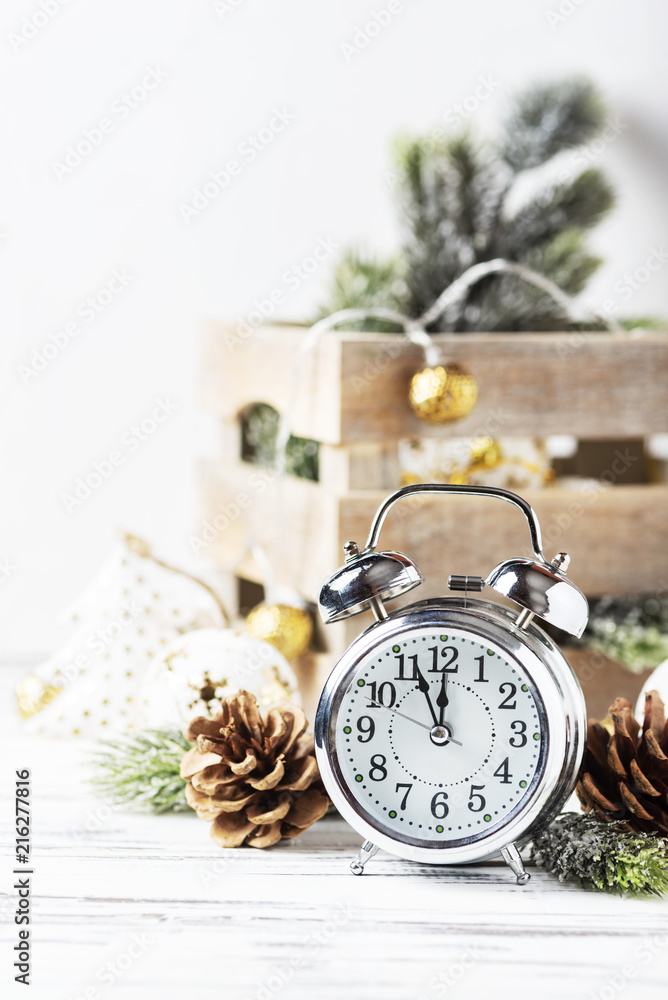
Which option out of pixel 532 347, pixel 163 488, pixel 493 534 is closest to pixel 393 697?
pixel 493 534

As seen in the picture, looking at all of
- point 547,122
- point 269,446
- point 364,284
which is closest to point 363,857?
point 269,446

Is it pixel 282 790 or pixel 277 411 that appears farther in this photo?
pixel 277 411

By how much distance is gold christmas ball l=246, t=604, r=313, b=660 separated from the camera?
3.78ft

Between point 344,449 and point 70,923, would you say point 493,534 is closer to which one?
point 344,449

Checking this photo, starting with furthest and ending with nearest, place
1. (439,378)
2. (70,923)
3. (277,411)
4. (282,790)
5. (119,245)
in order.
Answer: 1. (119,245)
2. (277,411)
3. (439,378)
4. (282,790)
5. (70,923)

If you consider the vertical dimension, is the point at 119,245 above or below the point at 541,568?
above

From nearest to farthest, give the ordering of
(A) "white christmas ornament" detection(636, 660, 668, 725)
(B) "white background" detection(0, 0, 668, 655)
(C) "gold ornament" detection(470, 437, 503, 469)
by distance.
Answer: (A) "white christmas ornament" detection(636, 660, 668, 725), (C) "gold ornament" detection(470, 437, 503, 469), (B) "white background" detection(0, 0, 668, 655)

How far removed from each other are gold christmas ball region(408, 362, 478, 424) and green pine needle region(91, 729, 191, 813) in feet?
1.39

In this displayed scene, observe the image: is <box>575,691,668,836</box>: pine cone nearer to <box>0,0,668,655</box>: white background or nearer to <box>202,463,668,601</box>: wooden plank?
<box>202,463,668,601</box>: wooden plank

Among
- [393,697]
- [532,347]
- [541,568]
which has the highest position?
[532,347]

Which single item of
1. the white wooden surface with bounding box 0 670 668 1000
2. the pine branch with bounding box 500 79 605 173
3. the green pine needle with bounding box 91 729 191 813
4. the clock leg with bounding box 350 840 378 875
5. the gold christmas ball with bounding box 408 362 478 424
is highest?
the pine branch with bounding box 500 79 605 173

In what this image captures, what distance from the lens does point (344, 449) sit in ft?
3.71

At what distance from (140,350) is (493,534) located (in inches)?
27.2

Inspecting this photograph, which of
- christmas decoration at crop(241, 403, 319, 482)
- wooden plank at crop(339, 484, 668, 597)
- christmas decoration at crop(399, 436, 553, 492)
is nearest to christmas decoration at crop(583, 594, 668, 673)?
wooden plank at crop(339, 484, 668, 597)
